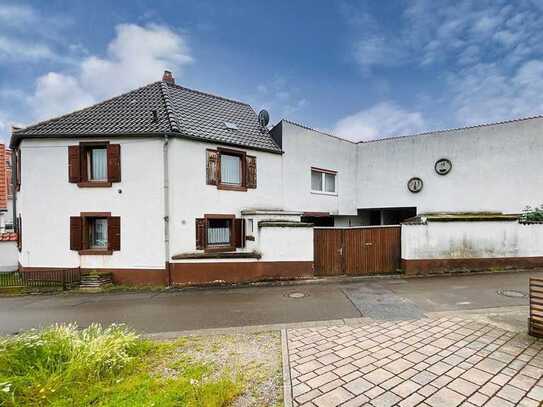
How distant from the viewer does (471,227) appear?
10859 mm

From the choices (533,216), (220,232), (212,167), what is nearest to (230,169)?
(212,167)

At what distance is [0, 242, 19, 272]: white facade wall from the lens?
518 inches

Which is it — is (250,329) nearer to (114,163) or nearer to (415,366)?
(415,366)

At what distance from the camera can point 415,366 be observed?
387cm

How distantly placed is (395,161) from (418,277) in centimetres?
776

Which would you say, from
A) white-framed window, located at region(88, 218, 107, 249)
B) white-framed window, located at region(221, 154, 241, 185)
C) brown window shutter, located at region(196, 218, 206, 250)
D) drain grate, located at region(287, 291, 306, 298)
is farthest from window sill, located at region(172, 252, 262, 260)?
white-framed window, located at region(221, 154, 241, 185)

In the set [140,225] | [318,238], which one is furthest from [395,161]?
[140,225]

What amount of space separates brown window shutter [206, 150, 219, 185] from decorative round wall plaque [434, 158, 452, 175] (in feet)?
38.0

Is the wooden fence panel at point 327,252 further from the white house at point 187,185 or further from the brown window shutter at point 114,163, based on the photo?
the brown window shutter at point 114,163

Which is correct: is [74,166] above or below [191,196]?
above

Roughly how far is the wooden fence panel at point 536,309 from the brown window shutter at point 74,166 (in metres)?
13.6

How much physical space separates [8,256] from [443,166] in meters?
22.3

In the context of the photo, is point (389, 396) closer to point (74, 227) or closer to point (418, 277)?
point (418, 277)

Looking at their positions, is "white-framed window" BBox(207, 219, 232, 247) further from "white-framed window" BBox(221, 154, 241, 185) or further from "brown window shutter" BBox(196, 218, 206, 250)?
"white-framed window" BBox(221, 154, 241, 185)
